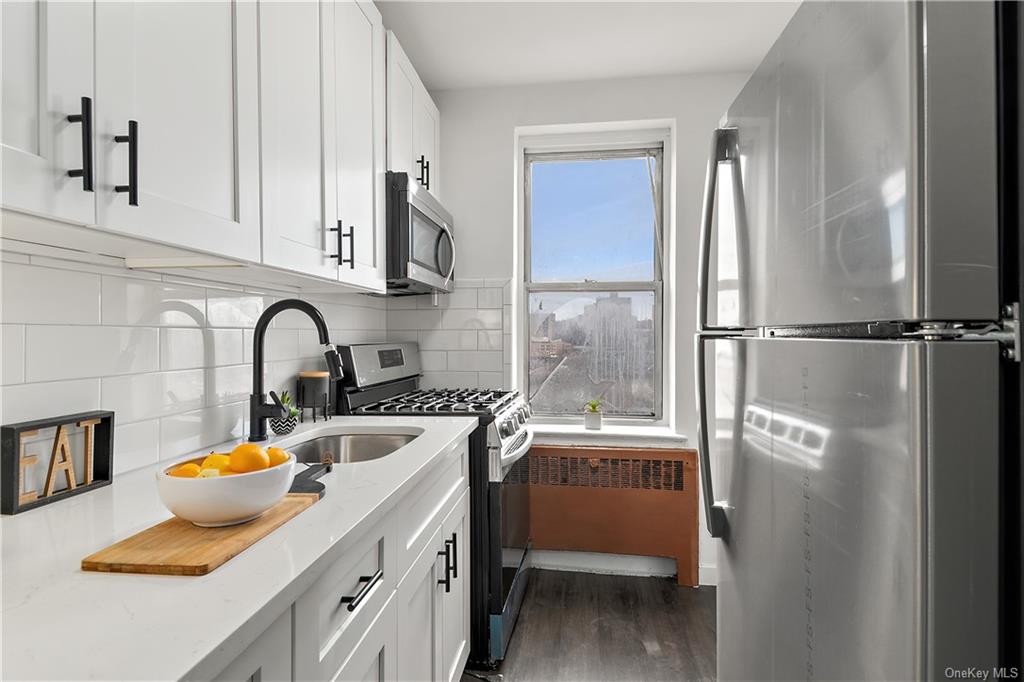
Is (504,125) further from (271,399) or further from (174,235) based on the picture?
(174,235)

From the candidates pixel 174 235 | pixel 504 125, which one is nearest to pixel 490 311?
pixel 504 125

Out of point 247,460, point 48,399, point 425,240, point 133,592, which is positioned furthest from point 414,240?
point 133,592

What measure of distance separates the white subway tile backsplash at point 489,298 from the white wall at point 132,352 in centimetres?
129

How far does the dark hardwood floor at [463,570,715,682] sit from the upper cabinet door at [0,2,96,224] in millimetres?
1950

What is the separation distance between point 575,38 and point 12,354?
241 cm

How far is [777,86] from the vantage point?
0.97m

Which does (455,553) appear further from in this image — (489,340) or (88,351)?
(489,340)

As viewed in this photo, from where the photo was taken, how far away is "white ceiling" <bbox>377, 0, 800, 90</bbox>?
7.50 feet

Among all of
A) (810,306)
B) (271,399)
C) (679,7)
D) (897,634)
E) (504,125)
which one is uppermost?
(679,7)

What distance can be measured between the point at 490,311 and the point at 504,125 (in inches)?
41.1

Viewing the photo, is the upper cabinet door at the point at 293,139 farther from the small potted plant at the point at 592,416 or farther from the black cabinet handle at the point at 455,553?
the small potted plant at the point at 592,416

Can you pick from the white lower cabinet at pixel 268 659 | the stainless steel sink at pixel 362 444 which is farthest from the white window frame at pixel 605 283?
the white lower cabinet at pixel 268 659

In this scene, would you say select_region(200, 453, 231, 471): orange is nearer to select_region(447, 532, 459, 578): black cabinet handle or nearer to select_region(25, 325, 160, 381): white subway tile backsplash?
select_region(25, 325, 160, 381): white subway tile backsplash

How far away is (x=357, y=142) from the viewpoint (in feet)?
6.12
